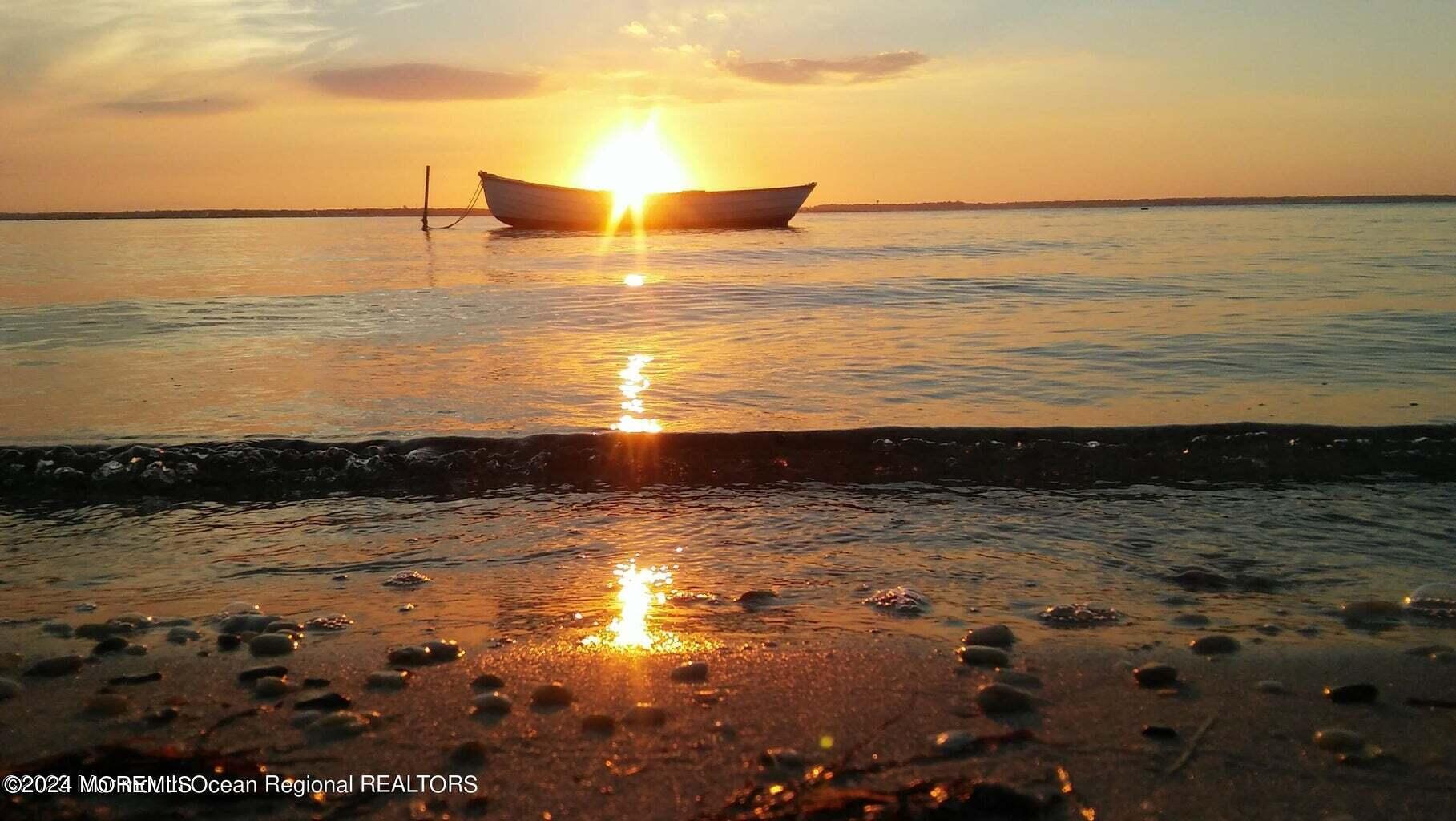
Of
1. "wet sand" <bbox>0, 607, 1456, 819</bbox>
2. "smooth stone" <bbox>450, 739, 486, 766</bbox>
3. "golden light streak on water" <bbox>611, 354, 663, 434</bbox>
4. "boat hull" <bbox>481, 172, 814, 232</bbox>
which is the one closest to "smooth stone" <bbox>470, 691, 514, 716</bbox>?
"wet sand" <bbox>0, 607, 1456, 819</bbox>

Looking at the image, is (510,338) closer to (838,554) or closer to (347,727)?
(838,554)

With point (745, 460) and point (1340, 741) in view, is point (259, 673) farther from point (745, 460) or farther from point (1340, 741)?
point (745, 460)

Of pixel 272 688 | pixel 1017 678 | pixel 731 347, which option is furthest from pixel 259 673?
pixel 731 347

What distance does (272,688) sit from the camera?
10.2 ft

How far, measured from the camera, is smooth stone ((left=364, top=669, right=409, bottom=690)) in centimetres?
315

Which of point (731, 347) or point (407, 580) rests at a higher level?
point (731, 347)

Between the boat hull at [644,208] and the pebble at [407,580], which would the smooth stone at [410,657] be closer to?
the pebble at [407,580]

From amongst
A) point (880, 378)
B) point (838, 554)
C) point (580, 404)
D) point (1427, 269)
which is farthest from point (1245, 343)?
point (1427, 269)

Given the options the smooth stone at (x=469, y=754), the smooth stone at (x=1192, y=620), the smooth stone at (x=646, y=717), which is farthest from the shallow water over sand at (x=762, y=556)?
the smooth stone at (x=469, y=754)

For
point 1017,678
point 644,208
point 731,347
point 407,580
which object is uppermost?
point 644,208

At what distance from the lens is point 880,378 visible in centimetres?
1008

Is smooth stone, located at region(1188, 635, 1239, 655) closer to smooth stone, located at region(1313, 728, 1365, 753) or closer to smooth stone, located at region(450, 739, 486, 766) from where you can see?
smooth stone, located at region(1313, 728, 1365, 753)

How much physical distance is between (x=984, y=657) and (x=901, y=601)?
2.14ft

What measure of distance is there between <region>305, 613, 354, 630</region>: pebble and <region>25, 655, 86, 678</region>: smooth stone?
73 centimetres
